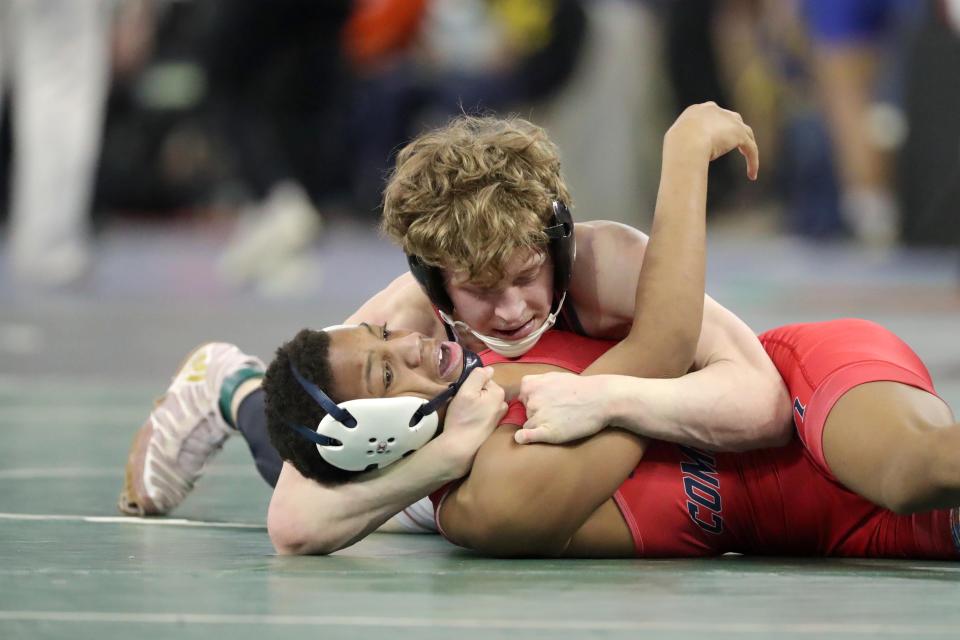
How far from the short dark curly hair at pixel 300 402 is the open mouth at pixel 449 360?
0.64 feet

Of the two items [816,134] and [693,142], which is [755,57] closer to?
[816,134]

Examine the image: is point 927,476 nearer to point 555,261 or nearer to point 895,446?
point 895,446

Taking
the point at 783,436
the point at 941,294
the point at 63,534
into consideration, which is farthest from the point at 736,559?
the point at 941,294

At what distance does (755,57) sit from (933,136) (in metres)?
1.44

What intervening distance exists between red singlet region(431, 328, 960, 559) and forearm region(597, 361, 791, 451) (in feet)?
0.21

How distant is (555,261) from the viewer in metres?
2.85

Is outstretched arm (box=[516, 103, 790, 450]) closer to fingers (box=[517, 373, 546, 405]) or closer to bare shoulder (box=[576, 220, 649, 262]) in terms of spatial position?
fingers (box=[517, 373, 546, 405])

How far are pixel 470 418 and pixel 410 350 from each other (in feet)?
0.49

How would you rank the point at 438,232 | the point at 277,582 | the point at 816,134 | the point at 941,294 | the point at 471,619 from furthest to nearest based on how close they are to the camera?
the point at 816,134
the point at 941,294
the point at 438,232
the point at 277,582
the point at 471,619

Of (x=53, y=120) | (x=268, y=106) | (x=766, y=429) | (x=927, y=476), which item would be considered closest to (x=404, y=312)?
(x=766, y=429)

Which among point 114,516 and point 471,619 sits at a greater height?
point 471,619

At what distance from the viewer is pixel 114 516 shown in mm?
3369

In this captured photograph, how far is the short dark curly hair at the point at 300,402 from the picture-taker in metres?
2.70

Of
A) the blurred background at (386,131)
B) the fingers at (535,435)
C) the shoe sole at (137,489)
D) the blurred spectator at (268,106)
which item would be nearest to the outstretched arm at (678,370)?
the fingers at (535,435)
